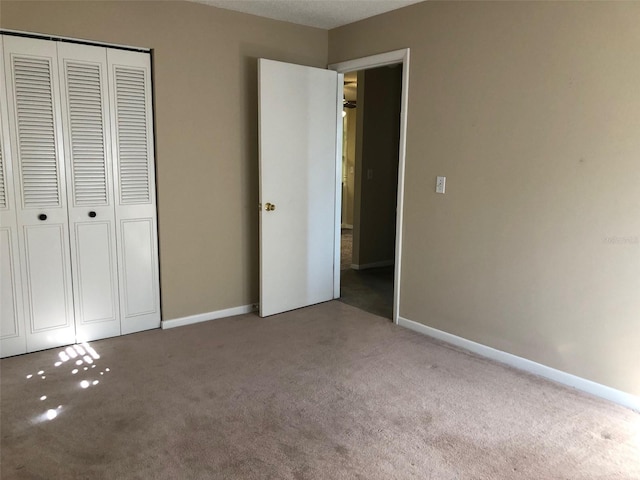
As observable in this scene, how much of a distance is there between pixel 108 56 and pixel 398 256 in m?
2.52

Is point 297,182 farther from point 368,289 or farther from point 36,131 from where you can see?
point 36,131

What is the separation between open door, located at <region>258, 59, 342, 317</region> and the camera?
12.4 feet

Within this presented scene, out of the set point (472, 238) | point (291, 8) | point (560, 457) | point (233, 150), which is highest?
point (291, 8)

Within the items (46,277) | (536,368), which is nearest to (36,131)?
(46,277)

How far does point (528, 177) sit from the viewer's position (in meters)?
2.93

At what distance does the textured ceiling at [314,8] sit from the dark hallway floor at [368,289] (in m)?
2.42

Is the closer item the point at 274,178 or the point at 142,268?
the point at 142,268

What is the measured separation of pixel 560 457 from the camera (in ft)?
7.14

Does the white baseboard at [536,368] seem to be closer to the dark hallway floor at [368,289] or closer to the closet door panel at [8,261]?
the dark hallway floor at [368,289]

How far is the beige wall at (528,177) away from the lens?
2568 millimetres

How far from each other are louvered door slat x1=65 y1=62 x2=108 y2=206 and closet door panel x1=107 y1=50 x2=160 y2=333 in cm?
9

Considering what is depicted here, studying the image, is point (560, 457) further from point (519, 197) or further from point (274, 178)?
point (274, 178)

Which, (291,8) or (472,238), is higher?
(291,8)

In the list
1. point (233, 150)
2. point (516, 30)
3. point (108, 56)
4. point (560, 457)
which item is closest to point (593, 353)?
point (560, 457)
